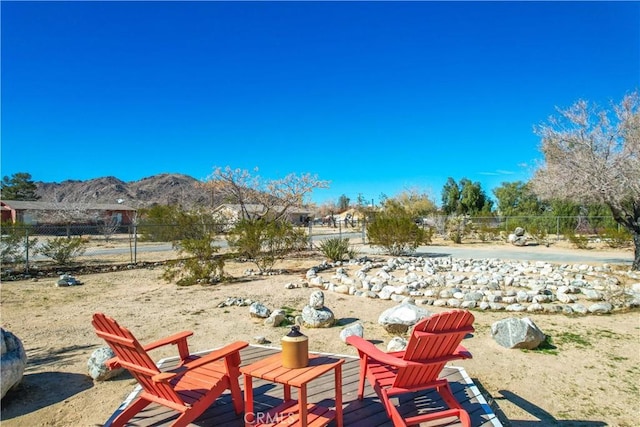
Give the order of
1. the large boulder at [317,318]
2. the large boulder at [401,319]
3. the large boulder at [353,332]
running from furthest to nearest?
the large boulder at [317,318]
the large boulder at [401,319]
the large boulder at [353,332]

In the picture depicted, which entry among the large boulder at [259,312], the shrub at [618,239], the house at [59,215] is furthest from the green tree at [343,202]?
the large boulder at [259,312]

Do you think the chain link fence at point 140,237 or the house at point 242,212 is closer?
the chain link fence at point 140,237

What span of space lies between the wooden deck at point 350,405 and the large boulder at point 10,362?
4.34 feet

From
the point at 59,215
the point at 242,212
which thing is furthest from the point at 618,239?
the point at 59,215

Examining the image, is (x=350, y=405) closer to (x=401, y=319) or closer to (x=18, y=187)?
(x=401, y=319)

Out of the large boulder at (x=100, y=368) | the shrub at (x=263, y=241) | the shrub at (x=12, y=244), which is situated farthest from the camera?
the shrub at (x=263, y=241)

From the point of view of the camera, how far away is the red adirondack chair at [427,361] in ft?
9.02

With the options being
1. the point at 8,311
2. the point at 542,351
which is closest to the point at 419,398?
the point at 542,351

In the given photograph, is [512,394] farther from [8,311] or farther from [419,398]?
[8,311]

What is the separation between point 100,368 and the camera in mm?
4246

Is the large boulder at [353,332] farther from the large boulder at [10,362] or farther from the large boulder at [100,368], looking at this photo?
the large boulder at [10,362]

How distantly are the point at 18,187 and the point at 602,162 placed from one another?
6903 cm

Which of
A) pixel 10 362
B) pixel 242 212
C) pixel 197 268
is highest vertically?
pixel 242 212

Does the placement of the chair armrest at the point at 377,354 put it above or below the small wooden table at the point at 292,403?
above
